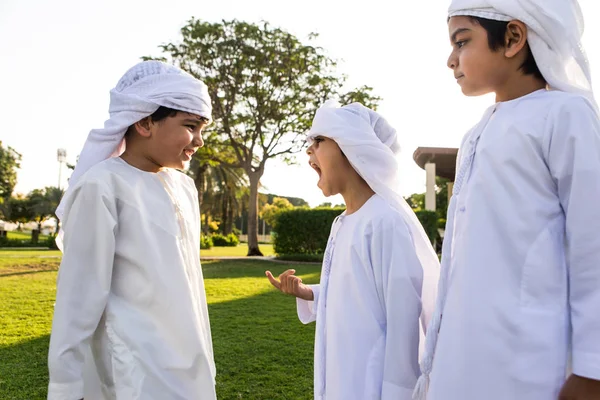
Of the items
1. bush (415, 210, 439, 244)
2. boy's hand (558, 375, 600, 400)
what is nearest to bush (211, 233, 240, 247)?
bush (415, 210, 439, 244)

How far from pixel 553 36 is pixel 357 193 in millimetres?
1120

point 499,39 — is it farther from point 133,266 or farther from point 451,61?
point 133,266

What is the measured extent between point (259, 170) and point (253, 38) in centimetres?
539

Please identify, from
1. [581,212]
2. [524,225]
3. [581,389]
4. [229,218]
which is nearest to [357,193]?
[524,225]

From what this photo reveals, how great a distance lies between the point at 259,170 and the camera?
2280 centimetres

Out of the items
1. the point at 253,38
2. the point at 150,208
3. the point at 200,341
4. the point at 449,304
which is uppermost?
the point at 253,38

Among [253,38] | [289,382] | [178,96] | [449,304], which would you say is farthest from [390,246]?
[253,38]

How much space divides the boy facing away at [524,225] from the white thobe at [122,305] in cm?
91

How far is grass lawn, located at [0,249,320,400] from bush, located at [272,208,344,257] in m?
8.72

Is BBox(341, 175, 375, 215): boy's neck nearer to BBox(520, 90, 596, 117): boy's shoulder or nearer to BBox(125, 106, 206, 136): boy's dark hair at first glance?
BBox(125, 106, 206, 136): boy's dark hair

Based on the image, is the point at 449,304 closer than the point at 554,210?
No

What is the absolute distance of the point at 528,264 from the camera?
143cm

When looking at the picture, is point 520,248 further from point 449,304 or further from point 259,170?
point 259,170

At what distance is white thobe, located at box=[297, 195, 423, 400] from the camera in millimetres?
1985
